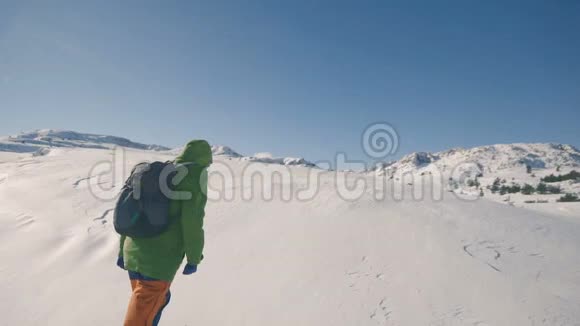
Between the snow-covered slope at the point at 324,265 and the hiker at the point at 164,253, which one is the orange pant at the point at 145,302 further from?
the snow-covered slope at the point at 324,265

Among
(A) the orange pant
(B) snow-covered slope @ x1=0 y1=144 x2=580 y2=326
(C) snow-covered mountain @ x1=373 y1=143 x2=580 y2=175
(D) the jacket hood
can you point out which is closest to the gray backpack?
(D) the jacket hood

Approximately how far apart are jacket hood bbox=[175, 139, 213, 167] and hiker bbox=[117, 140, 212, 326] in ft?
0.29

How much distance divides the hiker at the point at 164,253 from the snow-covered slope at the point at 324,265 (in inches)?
34.8

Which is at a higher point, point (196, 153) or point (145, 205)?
point (196, 153)

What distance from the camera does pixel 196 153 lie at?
221 centimetres

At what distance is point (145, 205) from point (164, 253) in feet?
1.10

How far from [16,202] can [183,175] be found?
5.97 metres

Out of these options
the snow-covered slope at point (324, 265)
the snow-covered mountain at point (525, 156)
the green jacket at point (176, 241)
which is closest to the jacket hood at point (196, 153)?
the green jacket at point (176, 241)

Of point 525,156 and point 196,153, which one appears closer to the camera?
point 196,153

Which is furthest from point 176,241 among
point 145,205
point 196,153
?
point 196,153

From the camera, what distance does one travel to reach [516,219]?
4508 millimetres

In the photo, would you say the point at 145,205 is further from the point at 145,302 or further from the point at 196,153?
the point at 145,302

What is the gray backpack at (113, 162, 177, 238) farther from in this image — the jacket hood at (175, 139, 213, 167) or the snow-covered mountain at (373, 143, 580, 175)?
the snow-covered mountain at (373, 143, 580, 175)

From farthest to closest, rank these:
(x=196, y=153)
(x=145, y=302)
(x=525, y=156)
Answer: (x=525, y=156) → (x=196, y=153) → (x=145, y=302)
